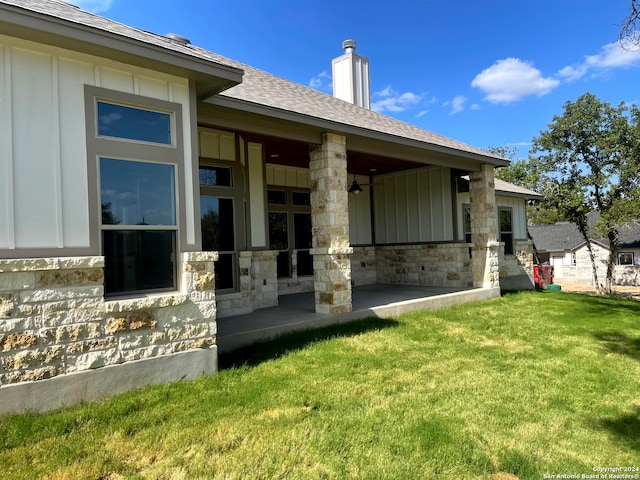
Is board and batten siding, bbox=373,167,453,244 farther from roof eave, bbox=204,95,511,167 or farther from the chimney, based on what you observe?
the chimney

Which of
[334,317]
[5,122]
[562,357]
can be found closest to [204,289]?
[5,122]

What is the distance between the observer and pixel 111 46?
390 centimetres

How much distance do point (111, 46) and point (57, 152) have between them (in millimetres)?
1106

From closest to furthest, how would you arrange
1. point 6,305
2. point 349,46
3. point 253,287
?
point 6,305 < point 253,287 < point 349,46

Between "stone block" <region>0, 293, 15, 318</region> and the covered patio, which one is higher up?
"stone block" <region>0, 293, 15, 318</region>

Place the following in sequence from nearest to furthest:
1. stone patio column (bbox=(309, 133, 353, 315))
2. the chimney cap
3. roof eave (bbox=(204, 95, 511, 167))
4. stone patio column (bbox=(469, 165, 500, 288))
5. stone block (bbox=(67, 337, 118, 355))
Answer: stone block (bbox=(67, 337, 118, 355)), roof eave (bbox=(204, 95, 511, 167)), stone patio column (bbox=(309, 133, 353, 315)), stone patio column (bbox=(469, 165, 500, 288)), the chimney cap

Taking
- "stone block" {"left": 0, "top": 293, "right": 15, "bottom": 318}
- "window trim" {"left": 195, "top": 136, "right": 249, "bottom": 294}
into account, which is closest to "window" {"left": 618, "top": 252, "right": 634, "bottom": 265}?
"window trim" {"left": 195, "top": 136, "right": 249, "bottom": 294}

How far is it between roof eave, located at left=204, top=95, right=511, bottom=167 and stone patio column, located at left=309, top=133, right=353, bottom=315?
0.25 metres

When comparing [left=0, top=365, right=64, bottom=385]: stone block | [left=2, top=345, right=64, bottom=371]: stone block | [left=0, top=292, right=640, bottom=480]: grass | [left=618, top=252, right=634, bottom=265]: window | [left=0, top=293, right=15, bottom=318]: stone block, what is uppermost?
[left=0, top=293, right=15, bottom=318]: stone block

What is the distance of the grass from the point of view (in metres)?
2.98

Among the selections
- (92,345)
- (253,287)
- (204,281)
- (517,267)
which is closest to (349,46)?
(253,287)

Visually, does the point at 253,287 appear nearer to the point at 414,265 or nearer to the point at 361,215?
the point at 361,215

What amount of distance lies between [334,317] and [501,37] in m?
24.1

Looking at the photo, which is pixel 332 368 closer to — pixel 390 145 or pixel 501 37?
pixel 390 145
